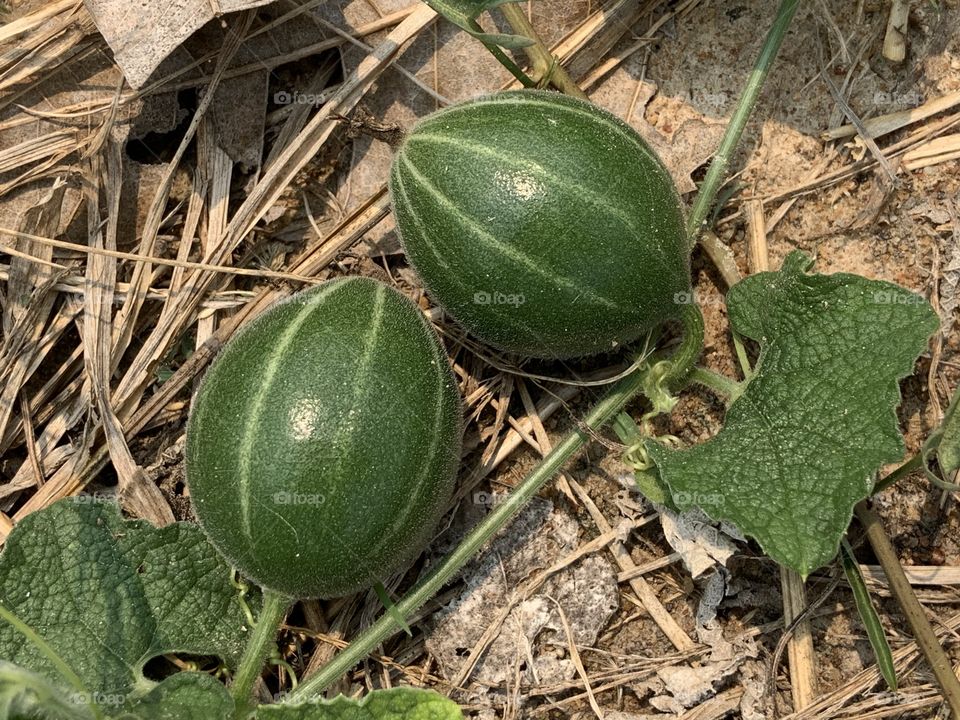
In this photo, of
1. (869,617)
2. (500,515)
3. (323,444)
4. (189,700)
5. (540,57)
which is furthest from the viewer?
(540,57)

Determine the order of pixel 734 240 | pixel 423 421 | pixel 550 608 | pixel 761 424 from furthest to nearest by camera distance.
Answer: pixel 734 240 → pixel 550 608 → pixel 761 424 → pixel 423 421

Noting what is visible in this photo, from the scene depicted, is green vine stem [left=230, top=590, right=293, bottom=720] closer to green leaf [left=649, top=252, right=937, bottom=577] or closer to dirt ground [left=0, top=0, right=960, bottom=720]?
dirt ground [left=0, top=0, right=960, bottom=720]

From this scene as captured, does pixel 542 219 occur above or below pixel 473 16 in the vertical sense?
below

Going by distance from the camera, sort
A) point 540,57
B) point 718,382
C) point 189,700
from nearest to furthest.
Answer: point 189,700 → point 718,382 → point 540,57

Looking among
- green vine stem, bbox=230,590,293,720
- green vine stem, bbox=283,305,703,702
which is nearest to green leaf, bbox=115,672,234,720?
green vine stem, bbox=230,590,293,720

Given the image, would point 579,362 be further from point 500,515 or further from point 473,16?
point 473,16

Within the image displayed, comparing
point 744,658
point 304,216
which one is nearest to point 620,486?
point 744,658

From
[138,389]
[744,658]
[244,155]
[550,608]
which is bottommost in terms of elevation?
[744,658]

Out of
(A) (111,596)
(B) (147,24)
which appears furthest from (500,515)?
(B) (147,24)

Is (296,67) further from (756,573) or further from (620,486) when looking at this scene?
(756,573)
